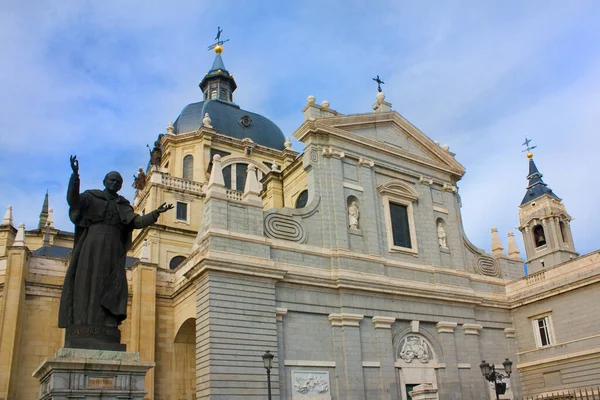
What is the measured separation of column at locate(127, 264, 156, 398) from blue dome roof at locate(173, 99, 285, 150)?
1758cm

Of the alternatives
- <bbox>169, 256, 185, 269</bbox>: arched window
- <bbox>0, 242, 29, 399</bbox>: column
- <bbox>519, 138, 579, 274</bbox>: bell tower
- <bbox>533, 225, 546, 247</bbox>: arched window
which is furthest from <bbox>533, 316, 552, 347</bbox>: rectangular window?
<bbox>533, 225, 546, 247</bbox>: arched window

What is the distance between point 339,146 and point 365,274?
5.38 metres

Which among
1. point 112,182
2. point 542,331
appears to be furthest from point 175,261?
point 112,182

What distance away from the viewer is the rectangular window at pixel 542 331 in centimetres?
2481

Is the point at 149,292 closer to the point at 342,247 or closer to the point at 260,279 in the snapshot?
the point at 260,279

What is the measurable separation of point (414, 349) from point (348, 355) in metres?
3.30

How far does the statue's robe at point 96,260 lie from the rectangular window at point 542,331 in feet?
69.4

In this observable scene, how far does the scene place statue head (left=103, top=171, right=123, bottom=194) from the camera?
860 cm

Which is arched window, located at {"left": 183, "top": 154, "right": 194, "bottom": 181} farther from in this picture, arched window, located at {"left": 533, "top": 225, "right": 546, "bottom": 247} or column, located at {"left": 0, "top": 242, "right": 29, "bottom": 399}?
arched window, located at {"left": 533, "top": 225, "right": 546, "bottom": 247}

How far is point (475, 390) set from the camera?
76.4 ft

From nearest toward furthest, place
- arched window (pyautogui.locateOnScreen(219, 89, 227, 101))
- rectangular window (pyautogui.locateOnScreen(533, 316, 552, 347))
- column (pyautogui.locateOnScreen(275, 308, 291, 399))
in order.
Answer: column (pyautogui.locateOnScreen(275, 308, 291, 399)) → rectangular window (pyautogui.locateOnScreen(533, 316, 552, 347)) → arched window (pyautogui.locateOnScreen(219, 89, 227, 101))

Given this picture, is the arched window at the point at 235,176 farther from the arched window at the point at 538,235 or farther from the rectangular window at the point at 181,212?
the arched window at the point at 538,235

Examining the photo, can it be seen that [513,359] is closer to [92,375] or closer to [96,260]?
[96,260]

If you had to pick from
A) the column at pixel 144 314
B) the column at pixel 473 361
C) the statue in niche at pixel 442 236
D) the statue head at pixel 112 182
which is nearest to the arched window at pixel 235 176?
the statue in niche at pixel 442 236
